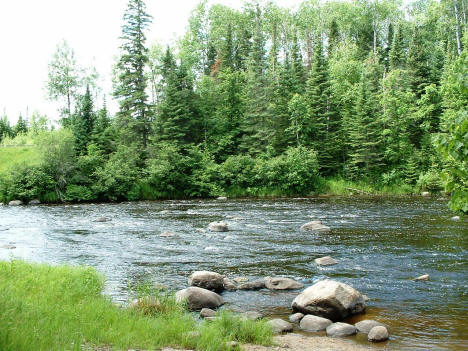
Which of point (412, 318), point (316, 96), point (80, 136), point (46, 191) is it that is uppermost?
point (316, 96)

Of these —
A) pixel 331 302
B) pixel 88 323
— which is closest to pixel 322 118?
pixel 331 302

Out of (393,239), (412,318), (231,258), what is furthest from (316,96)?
(412,318)

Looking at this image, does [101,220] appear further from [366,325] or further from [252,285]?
[366,325]

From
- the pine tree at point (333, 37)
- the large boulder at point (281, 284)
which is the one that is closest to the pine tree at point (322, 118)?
the pine tree at point (333, 37)

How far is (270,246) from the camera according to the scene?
17.4m

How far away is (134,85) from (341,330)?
44.4 m

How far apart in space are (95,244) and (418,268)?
43.6 feet

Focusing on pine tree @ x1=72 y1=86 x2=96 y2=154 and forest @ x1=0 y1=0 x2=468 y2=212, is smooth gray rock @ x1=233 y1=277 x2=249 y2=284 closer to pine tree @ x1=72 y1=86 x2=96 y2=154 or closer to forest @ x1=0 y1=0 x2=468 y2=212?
forest @ x1=0 y1=0 x2=468 y2=212

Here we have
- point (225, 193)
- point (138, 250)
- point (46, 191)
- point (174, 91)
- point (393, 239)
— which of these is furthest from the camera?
point (174, 91)

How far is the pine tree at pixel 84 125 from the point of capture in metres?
48.7

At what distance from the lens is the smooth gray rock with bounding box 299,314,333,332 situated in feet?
30.2

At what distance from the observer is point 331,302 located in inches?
383

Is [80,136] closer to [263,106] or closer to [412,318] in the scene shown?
[263,106]

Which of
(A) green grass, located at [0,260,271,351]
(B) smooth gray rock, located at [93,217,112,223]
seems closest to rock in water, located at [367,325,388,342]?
(A) green grass, located at [0,260,271,351]
